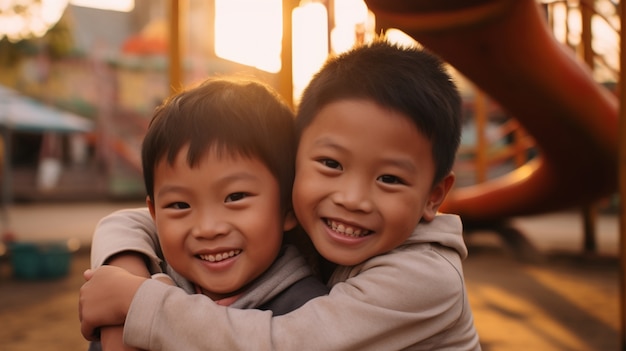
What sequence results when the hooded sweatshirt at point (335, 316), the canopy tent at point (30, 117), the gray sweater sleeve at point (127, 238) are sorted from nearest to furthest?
the hooded sweatshirt at point (335, 316) → the gray sweater sleeve at point (127, 238) → the canopy tent at point (30, 117)

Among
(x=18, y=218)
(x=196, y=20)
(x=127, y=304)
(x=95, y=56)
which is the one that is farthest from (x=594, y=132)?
(x=196, y=20)

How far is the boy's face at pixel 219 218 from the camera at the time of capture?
3.14 ft

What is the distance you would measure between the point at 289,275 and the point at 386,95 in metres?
0.31

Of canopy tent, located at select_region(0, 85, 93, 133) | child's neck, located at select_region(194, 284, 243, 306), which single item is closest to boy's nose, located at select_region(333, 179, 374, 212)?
child's neck, located at select_region(194, 284, 243, 306)

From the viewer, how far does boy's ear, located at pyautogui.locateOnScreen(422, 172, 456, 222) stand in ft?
3.33

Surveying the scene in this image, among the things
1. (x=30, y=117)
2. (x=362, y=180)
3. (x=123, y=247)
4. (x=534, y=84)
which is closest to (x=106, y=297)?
(x=123, y=247)

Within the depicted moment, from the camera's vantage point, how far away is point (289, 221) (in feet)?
3.41

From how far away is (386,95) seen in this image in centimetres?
94

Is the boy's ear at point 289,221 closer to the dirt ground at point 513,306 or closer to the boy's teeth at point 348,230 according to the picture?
the boy's teeth at point 348,230

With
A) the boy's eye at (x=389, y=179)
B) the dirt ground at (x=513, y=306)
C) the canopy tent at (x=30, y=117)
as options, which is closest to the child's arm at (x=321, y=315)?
the boy's eye at (x=389, y=179)

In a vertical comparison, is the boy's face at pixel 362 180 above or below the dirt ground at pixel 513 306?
above

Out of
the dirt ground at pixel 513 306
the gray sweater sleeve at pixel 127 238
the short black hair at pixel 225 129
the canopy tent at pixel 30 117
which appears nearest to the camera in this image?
the short black hair at pixel 225 129

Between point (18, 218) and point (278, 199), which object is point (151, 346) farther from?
point (18, 218)

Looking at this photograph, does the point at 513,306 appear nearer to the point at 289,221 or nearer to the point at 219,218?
the point at 289,221
